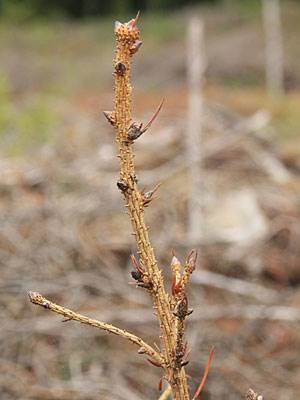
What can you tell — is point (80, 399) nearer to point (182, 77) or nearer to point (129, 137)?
point (129, 137)

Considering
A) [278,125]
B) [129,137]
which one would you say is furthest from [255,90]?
[129,137]

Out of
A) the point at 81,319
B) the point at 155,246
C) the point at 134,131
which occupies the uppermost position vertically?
the point at 155,246

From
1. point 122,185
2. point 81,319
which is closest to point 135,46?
point 122,185

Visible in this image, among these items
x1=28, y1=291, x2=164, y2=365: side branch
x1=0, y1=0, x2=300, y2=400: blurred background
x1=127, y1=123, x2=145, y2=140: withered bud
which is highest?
x1=0, y1=0, x2=300, y2=400: blurred background

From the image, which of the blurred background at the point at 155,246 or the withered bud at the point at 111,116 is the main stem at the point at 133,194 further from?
the blurred background at the point at 155,246

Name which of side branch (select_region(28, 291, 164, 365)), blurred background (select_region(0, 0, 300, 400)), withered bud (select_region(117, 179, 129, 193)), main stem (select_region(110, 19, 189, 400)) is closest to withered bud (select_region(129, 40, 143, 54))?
main stem (select_region(110, 19, 189, 400))

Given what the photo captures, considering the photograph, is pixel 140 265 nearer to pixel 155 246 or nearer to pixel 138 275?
pixel 138 275

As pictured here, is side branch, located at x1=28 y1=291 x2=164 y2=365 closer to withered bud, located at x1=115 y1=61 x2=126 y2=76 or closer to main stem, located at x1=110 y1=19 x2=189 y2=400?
main stem, located at x1=110 y1=19 x2=189 y2=400

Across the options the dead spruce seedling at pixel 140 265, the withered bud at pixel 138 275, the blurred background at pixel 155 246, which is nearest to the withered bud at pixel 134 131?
the dead spruce seedling at pixel 140 265
